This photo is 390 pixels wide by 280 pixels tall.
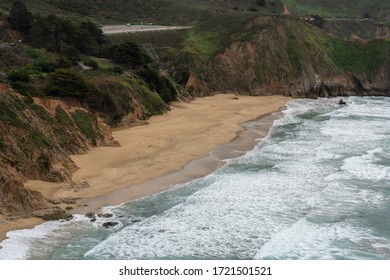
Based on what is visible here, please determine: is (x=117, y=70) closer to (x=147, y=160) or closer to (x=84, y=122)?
(x=84, y=122)

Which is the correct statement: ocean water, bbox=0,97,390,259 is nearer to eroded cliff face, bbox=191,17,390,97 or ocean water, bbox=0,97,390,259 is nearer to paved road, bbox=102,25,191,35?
eroded cliff face, bbox=191,17,390,97

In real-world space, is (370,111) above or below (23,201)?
below

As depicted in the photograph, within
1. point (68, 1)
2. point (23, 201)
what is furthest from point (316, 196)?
point (68, 1)

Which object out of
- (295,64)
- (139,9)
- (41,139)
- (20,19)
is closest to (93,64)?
(20,19)

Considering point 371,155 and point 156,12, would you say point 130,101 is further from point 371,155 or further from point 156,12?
point 156,12

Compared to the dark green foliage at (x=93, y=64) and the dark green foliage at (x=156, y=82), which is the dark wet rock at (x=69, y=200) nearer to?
the dark green foliage at (x=93, y=64)

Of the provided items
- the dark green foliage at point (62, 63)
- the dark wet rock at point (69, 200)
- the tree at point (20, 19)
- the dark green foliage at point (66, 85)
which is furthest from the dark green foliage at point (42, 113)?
the tree at point (20, 19)

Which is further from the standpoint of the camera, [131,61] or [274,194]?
[131,61]
